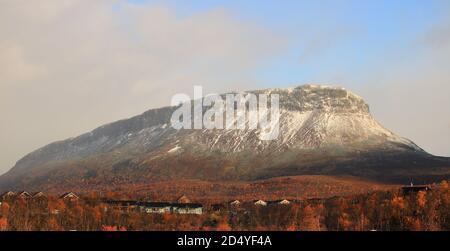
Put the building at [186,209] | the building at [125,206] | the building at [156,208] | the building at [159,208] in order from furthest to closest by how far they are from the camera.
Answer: the building at [186,209], the building at [156,208], the building at [159,208], the building at [125,206]

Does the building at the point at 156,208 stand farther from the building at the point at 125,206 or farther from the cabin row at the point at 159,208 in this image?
the building at the point at 125,206

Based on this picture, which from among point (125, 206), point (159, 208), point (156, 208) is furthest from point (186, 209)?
point (125, 206)

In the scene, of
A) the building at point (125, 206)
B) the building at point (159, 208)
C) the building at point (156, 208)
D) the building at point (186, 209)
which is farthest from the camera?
the building at point (186, 209)

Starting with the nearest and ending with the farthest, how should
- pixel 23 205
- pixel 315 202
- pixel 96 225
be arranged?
pixel 96 225 < pixel 23 205 < pixel 315 202

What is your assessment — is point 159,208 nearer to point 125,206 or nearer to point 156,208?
point 156,208

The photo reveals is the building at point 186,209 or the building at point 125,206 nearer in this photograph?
the building at point 125,206

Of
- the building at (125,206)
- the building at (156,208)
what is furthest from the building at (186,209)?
the building at (125,206)

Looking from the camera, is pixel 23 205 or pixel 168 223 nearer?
pixel 168 223
